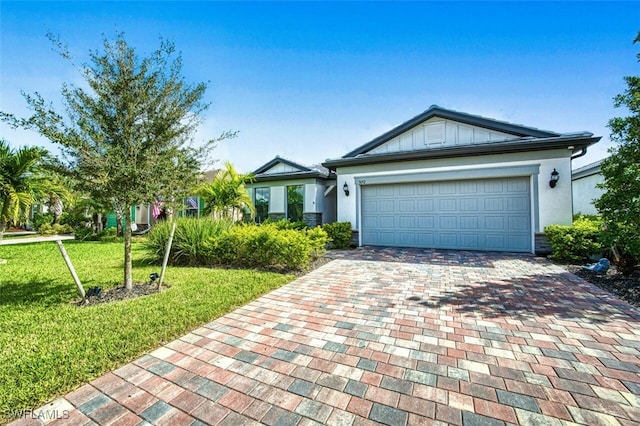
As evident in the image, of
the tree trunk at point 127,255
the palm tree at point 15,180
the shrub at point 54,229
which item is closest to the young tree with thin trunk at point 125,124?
the tree trunk at point 127,255

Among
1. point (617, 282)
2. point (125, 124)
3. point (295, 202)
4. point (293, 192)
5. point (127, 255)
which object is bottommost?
point (617, 282)

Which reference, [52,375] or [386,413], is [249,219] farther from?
[386,413]

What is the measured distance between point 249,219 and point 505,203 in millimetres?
10921

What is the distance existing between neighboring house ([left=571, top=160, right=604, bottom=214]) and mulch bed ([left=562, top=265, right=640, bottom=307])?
7007 mm

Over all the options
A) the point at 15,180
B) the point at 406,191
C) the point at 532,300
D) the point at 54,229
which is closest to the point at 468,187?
the point at 406,191

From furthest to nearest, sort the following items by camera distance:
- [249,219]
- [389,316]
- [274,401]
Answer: [249,219], [389,316], [274,401]

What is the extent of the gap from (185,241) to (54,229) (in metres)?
17.4

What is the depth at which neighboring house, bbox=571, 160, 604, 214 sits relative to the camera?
11016 millimetres

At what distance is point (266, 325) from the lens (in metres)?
3.42

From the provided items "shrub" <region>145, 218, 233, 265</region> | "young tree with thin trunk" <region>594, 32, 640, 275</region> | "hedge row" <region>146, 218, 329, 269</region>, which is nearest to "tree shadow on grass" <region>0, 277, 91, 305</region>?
"shrub" <region>145, 218, 233, 265</region>

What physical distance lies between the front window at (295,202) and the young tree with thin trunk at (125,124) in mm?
8706

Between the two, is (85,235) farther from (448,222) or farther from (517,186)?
(517,186)

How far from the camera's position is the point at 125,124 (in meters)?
4.27

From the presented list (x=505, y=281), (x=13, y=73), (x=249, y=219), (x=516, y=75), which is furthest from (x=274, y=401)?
(x=249, y=219)
